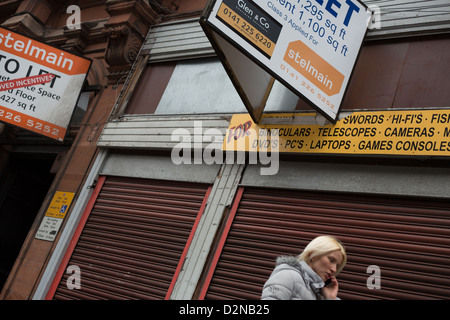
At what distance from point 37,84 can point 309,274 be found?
24.4ft

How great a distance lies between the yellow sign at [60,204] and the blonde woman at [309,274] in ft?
21.7

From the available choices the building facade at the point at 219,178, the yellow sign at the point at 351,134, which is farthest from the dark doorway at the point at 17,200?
the yellow sign at the point at 351,134

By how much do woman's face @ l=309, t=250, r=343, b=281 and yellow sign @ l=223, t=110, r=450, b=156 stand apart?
2.79 metres

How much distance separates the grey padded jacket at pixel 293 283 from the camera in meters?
2.86

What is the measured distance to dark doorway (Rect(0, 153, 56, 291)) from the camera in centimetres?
1152

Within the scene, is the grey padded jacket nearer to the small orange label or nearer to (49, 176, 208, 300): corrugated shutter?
(49, 176, 208, 300): corrugated shutter

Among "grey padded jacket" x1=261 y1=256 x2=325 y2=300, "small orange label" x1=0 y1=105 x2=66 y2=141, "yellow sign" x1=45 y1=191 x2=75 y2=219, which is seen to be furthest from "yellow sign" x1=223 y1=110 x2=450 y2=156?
"small orange label" x1=0 y1=105 x2=66 y2=141

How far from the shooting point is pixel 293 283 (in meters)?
2.91

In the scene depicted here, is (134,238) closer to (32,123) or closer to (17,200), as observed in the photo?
(32,123)

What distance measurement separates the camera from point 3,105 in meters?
8.55

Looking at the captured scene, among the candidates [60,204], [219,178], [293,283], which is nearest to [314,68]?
[219,178]

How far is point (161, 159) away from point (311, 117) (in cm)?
286

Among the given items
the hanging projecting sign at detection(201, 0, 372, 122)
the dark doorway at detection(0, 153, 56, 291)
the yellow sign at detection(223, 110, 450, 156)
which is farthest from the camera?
the dark doorway at detection(0, 153, 56, 291)

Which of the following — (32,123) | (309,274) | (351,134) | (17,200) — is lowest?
(309,274)
